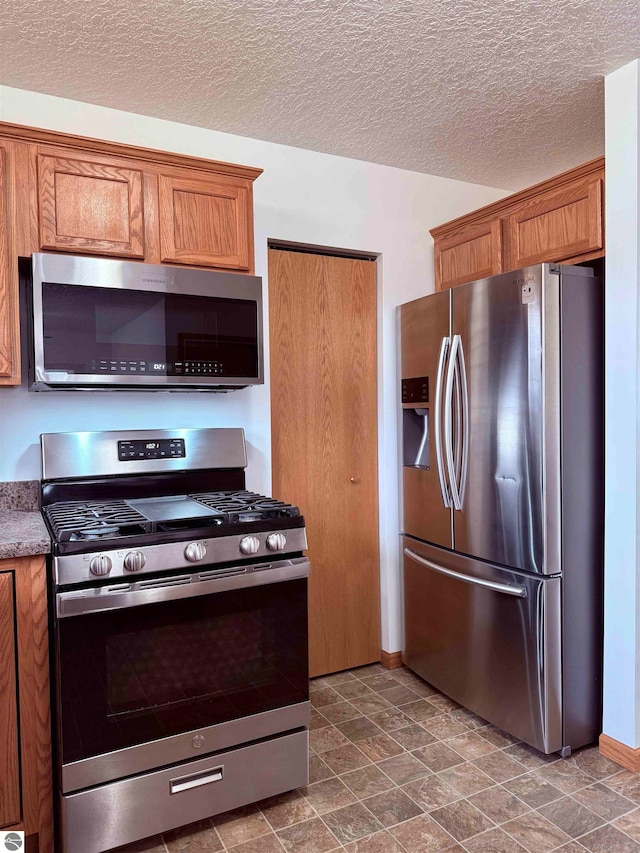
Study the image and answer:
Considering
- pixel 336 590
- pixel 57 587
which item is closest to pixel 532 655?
pixel 336 590

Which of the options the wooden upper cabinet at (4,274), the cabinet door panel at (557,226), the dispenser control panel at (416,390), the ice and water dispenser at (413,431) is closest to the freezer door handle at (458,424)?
the dispenser control panel at (416,390)

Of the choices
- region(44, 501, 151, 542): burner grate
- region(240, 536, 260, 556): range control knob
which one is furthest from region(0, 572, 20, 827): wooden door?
region(240, 536, 260, 556): range control knob

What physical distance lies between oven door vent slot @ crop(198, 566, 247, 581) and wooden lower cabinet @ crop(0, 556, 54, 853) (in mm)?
454

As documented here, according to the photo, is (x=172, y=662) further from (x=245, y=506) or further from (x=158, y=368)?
(x=158, y=368)

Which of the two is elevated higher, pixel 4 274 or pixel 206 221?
pixel 206 221

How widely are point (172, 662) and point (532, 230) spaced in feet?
7.09

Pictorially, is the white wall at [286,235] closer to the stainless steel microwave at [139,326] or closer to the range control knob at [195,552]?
the stainless steel microwave at [139,326]

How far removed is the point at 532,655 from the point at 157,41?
8.20ft

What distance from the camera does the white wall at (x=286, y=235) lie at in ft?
7.72

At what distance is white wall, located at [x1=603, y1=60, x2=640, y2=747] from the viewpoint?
7.11 ft

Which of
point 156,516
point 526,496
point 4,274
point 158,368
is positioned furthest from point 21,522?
point 526,496

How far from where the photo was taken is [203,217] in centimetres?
233

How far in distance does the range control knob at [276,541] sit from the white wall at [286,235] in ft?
2.63

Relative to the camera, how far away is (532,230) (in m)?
2.59
